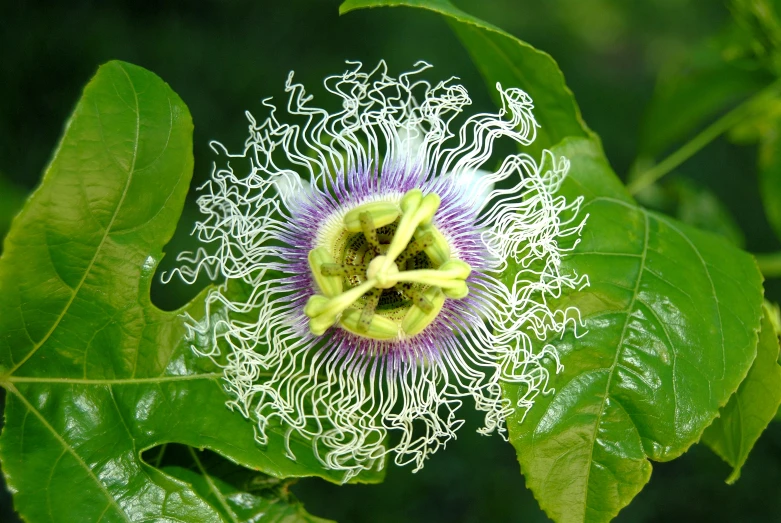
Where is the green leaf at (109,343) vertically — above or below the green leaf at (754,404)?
above

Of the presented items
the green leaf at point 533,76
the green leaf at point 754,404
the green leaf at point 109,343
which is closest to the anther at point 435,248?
the green leaf at point 533,76

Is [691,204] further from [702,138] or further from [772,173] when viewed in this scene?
[702,138]

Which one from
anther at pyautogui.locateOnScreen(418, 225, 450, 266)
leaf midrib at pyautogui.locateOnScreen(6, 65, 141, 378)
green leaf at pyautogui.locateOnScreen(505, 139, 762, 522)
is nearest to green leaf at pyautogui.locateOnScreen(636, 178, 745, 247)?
green leaf at pyautogui.locateOnScreen(505, 139, 762, 522)

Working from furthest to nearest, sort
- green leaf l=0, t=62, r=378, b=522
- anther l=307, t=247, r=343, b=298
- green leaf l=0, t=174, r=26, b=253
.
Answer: green leaf l=0, t=174, r=26, b=253 < anther l=307, t=247, r=343, b=298 < green leaf l=0, t=62, r=378, b=522

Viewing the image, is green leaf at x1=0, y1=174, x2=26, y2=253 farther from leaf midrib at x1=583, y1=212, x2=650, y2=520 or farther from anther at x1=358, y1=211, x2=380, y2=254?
leaf midrib at x1=583, y1=212, x2=650, y2=520

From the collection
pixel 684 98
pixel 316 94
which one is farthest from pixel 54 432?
pixel 316 94

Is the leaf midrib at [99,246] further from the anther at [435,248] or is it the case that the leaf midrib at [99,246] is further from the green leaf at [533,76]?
the green leaf at [533,76]
